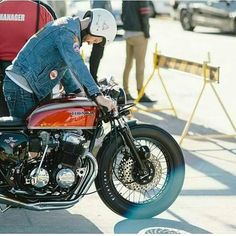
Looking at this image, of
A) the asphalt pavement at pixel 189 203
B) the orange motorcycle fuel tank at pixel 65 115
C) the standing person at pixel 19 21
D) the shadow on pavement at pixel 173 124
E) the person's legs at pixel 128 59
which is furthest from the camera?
the person's legs at pixel 128 59

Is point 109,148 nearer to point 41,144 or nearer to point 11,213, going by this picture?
point 41,144

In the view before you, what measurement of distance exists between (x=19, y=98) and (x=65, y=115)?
1.42 feet

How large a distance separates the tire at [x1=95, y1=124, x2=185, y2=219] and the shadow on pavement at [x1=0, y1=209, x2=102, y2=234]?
0.89ft

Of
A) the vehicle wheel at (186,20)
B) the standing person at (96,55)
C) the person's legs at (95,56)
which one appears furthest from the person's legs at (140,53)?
the vehicle wheel at (186,20)

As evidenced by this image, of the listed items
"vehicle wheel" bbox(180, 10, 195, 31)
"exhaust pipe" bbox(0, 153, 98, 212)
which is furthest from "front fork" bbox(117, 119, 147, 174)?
"vehicle wheel" bbox(180, 10, 195, 31)

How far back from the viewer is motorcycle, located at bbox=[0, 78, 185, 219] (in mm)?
5242

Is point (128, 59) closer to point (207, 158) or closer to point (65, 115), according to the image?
point (207, 158)

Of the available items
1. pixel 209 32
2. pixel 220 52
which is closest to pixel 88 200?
pixel 220 52

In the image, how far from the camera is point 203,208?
5.89 meters

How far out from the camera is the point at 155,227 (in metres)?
5.40

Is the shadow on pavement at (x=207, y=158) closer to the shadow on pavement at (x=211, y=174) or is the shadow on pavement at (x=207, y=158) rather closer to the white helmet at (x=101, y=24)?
the shadow on pavement at (x=211, y=174)

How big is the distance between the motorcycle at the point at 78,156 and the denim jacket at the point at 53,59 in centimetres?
18

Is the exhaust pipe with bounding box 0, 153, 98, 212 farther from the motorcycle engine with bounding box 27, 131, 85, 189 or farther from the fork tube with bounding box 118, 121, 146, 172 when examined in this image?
the fork tube with bounding box 118, 121, 146, 172

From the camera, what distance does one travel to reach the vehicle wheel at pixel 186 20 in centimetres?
2177
